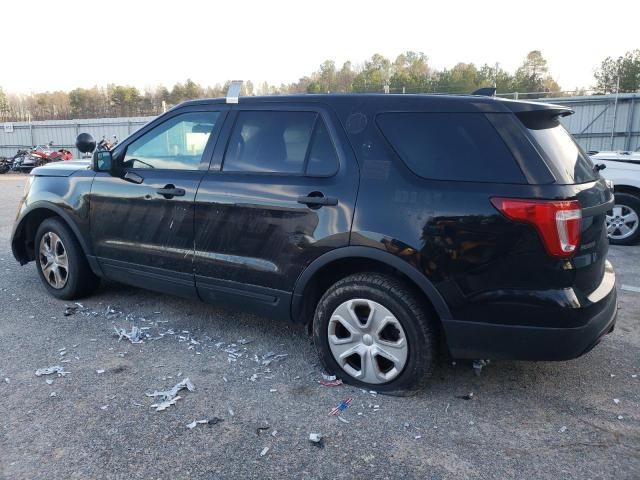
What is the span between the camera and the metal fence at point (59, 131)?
2830 cm

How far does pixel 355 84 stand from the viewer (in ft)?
140

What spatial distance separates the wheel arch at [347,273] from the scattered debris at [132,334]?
Result: 4.47ft

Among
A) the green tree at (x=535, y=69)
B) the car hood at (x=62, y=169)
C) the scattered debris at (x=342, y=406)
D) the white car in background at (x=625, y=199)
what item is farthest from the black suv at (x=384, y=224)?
the green tree at (x=535, y=69)

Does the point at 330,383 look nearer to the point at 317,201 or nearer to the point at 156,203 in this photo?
the point at 317,201

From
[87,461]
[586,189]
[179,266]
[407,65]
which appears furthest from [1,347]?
[407,65]

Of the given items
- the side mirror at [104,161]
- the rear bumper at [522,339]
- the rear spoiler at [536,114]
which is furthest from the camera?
the side mirror at [104,161]

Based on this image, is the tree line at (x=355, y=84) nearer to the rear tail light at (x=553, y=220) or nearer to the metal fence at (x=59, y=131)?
the metal fence at (x=59, y=131)

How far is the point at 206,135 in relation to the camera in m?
4.02

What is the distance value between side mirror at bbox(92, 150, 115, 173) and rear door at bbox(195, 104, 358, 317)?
3.38 feet

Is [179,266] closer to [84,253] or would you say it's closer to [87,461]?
[84,253]

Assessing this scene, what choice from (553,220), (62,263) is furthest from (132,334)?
(553,220)

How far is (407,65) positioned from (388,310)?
64.4 m

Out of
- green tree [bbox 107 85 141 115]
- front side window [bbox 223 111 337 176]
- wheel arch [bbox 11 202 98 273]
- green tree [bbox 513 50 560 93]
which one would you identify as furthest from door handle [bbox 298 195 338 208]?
green tree [bbox 107 85 141 115]

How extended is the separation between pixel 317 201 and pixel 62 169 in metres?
2.86
